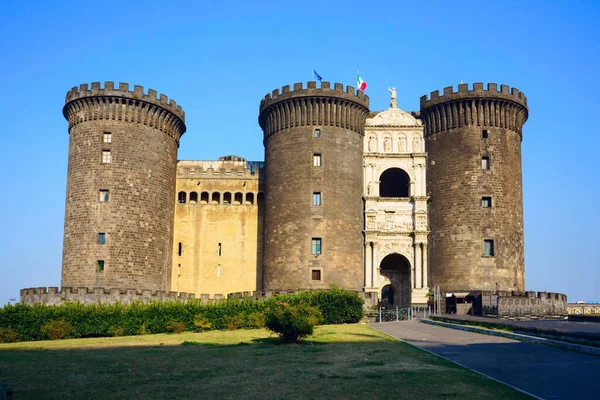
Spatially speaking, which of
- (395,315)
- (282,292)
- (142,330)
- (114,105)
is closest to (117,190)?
(114,105)

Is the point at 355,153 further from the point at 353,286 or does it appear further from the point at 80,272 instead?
the point at 80,272

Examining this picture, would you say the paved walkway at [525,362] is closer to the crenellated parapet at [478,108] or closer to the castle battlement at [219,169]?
the crenellated parapet at [478,108]

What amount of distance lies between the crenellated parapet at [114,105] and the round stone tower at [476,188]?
21181 millimetres

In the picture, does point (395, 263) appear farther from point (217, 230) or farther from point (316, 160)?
point (217, 230)

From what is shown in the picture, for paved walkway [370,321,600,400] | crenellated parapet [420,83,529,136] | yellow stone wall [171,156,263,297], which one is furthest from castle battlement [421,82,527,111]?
paved walkway [370,321,600,400]

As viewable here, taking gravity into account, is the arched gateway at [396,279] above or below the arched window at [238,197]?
below

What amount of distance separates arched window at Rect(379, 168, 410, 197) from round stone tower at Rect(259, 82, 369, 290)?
17.4 feet

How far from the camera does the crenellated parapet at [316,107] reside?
48281 mm

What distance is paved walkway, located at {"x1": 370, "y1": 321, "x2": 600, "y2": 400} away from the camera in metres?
14.1

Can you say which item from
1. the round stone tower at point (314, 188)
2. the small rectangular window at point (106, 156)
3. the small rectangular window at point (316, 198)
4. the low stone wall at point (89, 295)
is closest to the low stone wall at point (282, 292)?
the low stone wall at point (89, 295)

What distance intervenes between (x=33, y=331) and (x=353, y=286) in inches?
868

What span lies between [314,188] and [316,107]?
20.9 ft

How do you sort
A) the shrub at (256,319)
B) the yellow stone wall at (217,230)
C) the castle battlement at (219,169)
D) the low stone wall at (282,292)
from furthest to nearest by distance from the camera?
the castle battlement at (219,169)
the yellow stone wall at (217,230)
the low stone wall at (282,292)
the shrub at (256,319)

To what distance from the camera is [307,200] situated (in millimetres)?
46531
